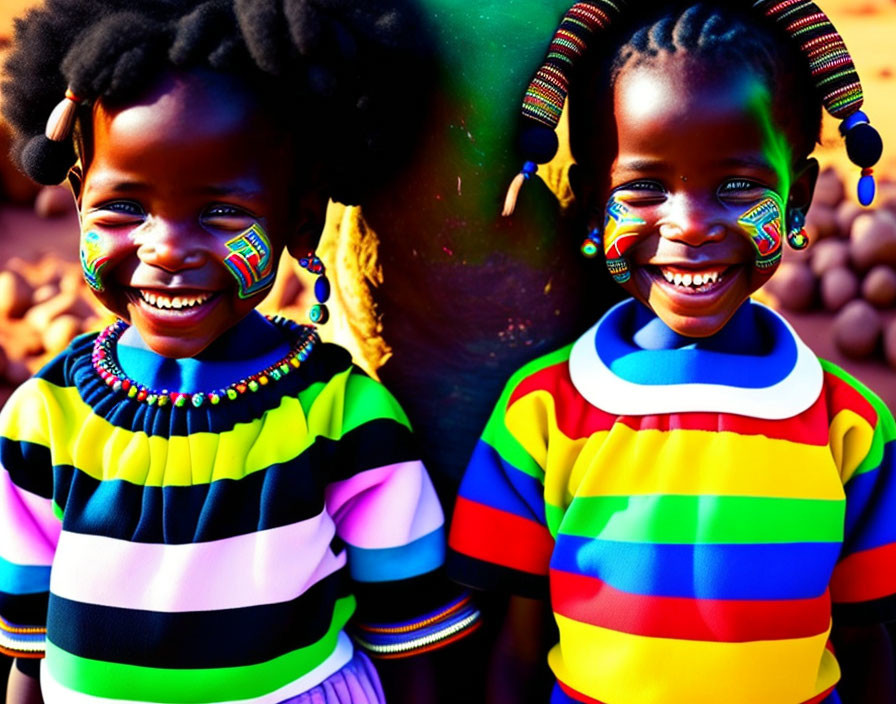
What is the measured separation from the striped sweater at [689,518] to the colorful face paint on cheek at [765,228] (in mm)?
173

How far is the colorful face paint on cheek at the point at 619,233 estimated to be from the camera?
1.51 m

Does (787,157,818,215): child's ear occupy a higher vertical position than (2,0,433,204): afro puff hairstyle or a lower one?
lower

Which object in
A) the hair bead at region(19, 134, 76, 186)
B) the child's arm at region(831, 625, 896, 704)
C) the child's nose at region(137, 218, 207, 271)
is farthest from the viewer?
the child's arm at region(831, 625, 896, 704)

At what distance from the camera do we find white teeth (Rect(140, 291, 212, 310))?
1.51m

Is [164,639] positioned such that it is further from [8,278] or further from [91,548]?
[8,278]

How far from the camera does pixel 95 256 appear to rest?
149 centimetres

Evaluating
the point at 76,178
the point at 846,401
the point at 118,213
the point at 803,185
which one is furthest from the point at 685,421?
the point at 76,178

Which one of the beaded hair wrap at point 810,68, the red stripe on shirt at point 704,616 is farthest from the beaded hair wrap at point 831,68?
the red stripe on shirt at point 704,616

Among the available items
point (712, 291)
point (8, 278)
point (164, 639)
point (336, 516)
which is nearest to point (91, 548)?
point (164, 639)

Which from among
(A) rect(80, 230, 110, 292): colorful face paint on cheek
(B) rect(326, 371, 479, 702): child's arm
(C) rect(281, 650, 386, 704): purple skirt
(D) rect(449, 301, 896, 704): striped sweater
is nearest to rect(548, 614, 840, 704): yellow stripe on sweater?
(D) rect(449, 301, 896, 704): striped sweater

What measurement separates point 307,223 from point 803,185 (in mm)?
772

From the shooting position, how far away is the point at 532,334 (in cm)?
189

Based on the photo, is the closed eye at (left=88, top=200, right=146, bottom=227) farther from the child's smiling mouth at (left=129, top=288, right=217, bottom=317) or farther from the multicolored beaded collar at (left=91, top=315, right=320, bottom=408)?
the multicolored beaded collar at (left=91, top=315, right=320, bottom=408)

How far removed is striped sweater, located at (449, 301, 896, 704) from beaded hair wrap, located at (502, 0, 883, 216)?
316mm
